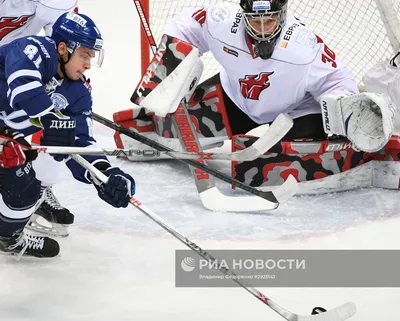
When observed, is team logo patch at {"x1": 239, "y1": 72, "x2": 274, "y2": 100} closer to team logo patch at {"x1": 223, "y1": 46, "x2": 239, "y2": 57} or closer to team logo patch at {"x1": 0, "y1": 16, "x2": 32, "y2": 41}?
team logo patch at {"x1": 223, "y1": 46, "x2": 239, "y2": 57}

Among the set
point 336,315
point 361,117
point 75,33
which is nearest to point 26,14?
point 75,33

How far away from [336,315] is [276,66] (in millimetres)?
1409

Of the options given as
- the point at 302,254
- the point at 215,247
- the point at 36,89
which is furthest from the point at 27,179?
the point at 302,254

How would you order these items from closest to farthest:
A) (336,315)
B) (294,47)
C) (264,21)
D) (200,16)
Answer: (336,315)
(264,21)
(294,47)
(200,16)

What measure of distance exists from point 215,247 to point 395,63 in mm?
1657

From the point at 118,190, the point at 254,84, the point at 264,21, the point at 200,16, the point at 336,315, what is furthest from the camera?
the point at 200,16

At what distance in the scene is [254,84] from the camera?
11.1ft

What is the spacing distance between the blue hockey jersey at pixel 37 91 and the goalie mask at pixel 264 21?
2.63ft

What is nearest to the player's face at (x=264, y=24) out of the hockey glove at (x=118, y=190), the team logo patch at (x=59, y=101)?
the team logo patch at (x=59, y=101)

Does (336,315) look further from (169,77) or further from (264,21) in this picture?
(169,77)

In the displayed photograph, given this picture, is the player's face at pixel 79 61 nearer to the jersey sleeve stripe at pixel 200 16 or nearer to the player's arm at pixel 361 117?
the player's arm at pixel 361 117

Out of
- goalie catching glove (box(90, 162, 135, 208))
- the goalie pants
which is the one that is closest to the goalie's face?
the goalie pants

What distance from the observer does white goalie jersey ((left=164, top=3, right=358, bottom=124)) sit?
3.28 metres

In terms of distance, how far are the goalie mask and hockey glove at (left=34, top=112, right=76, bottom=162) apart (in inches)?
37.3
